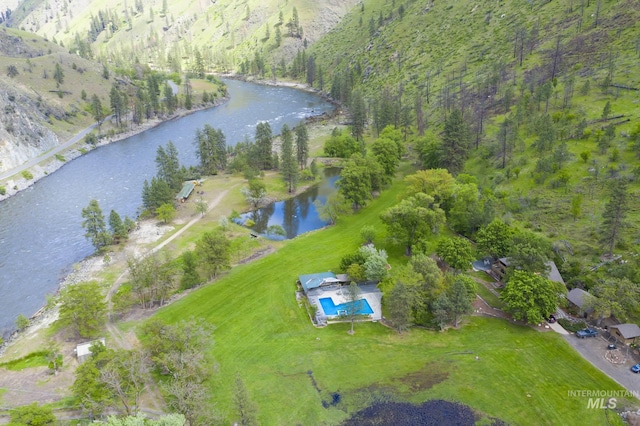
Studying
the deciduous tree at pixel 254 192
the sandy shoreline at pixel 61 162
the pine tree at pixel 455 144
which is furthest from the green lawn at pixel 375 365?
the sandy shoreline at pixel 61 162

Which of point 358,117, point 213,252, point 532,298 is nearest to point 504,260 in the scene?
point 532,298

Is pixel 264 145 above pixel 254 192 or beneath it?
above

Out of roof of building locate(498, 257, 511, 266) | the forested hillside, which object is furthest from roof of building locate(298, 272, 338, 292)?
the forested hillside

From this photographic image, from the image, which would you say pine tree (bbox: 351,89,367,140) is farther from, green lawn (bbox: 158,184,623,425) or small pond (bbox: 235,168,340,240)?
green lawn (bbox: 158,184,623,425)

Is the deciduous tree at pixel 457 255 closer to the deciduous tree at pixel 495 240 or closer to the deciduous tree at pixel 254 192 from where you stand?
the deciduous tree at pixel 495 240

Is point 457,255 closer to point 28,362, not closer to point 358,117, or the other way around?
point 28,362

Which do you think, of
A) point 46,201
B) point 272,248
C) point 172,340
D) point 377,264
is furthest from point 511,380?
point 46,201
